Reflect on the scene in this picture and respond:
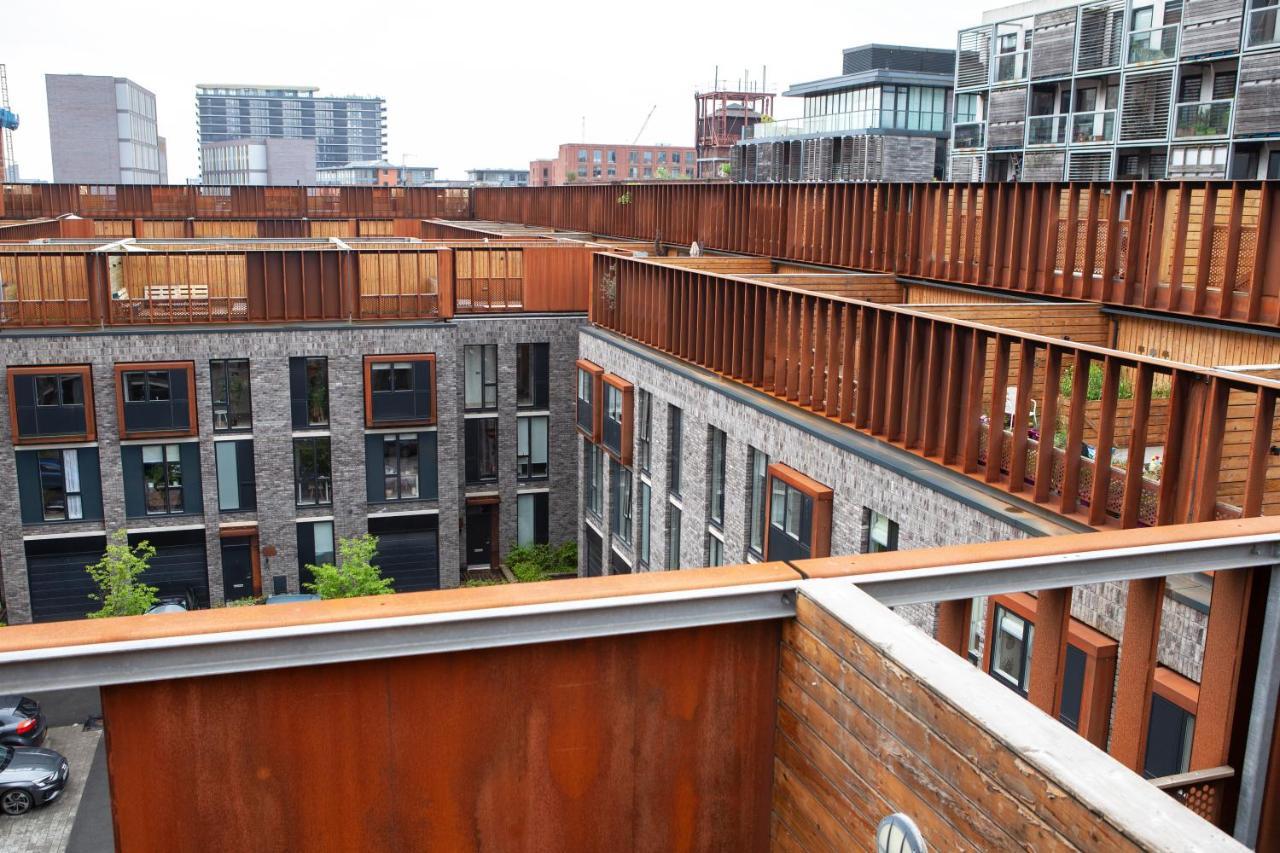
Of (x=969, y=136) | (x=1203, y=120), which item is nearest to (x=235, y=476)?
(x=1203, y=120)

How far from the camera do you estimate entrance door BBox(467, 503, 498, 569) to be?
30891mm

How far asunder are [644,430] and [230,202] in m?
43.6

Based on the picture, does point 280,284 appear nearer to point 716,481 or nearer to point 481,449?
point 481,449

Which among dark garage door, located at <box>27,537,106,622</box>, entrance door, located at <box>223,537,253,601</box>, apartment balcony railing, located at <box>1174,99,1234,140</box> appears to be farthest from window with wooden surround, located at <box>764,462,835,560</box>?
apartment balcony railing, located at <box>1174,99,1234,140</box>

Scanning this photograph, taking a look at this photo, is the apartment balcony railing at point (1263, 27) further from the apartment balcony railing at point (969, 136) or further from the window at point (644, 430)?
the window at point (644, 430)

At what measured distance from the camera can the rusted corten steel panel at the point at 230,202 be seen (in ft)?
180

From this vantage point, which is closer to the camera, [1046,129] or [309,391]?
[309,391]

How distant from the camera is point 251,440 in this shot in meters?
27.5

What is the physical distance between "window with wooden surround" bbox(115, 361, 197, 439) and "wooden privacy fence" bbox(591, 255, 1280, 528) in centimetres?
1418

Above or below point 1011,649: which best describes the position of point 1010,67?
above

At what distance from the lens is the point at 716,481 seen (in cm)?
1830

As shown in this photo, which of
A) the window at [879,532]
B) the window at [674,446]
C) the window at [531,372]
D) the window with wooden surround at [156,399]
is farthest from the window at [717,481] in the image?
the window with wooden surround at [156,399]

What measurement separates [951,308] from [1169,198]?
303 centimetres

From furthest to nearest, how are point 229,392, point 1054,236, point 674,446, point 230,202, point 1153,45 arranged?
point 230,202
point 1153,45
point 229,392
point 674,446
point 1054,236
